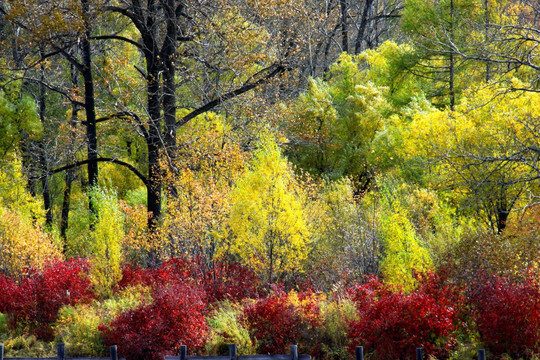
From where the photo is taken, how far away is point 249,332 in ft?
29.1

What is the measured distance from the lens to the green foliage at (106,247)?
11633mm

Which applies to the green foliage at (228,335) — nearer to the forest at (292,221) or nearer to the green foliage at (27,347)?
the forest at (292,221)

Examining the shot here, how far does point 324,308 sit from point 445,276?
1887 millimetres

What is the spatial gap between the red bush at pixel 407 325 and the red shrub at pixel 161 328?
7.75ft

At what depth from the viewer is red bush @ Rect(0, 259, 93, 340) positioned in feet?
35.9

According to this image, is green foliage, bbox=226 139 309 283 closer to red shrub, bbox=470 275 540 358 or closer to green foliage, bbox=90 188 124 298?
green foliage, bbox=90 188 124 298

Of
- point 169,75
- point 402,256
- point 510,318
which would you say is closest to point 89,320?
point 402,256

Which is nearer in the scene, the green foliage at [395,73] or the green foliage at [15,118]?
the green foliage at [15,118]

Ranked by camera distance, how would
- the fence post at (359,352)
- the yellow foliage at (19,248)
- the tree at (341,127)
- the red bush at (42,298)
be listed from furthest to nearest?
1. the tree at (341,127)
2. the yellow foliage at (19,248)
3. the red bush at (42,298)
4. the fence post at (359,352)

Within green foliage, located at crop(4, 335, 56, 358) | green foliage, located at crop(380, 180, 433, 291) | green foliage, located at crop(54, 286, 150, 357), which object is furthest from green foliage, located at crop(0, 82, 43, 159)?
A: green foliage, located at crop(380, 180, 433, 291)

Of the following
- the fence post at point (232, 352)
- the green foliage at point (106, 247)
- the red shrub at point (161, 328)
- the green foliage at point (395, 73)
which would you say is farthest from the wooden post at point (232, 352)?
the green foliage at point (395, 73)

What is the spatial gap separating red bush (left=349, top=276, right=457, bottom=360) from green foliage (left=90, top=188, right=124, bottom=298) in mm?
5651

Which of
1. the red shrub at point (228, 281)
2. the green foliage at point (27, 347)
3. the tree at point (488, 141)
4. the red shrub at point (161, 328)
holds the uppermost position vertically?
the tree at point (488, 141)

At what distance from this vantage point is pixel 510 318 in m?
7.38
